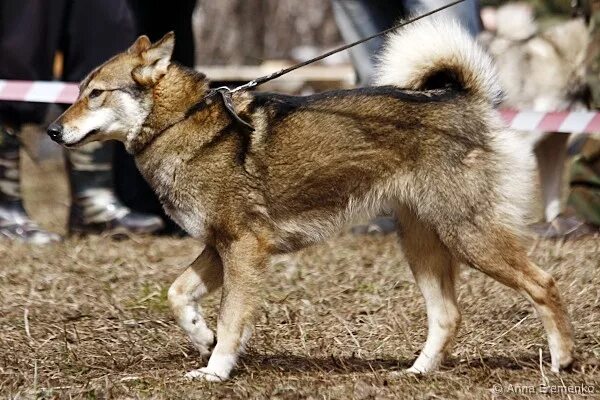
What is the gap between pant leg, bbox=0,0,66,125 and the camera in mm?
6703

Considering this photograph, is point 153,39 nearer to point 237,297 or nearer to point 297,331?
point 297,331

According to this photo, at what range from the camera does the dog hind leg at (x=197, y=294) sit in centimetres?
414

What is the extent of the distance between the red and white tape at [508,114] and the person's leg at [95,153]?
258mm

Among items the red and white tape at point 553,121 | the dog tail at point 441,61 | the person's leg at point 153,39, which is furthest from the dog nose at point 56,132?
the red and white tape at point 553,121

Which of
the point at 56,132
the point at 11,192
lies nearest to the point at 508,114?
the point at 11,192

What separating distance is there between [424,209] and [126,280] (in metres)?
2.11

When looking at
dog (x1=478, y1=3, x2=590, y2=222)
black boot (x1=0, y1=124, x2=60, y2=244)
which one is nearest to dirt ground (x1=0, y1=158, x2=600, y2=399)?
black boot (x1=0, y1=124, x2=60, y2=244)

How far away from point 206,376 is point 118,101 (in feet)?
3.45

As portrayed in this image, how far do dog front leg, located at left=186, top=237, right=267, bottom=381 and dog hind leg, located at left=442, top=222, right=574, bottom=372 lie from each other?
692 millimetres

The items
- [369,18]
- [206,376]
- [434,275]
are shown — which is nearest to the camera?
[206,376]

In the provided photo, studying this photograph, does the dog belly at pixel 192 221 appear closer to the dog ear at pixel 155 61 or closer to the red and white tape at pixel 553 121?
the dog ear at pixel 155 61

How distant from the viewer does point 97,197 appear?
276 inches

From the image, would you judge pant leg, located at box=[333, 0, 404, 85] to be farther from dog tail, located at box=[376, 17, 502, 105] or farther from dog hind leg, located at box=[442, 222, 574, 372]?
dog hind leg, located at box=[442, 222, 574, 372]

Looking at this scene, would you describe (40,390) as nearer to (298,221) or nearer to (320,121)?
(298,221)
